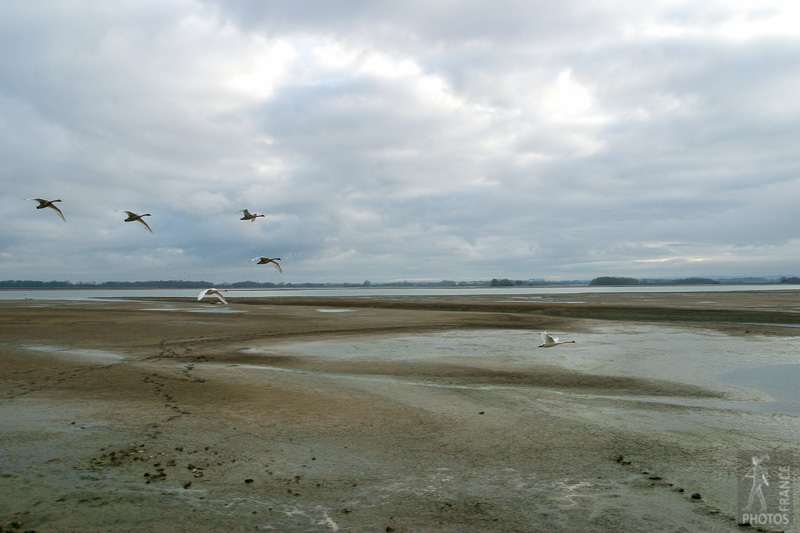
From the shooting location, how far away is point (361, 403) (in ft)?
38.5

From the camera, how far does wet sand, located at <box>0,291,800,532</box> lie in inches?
243

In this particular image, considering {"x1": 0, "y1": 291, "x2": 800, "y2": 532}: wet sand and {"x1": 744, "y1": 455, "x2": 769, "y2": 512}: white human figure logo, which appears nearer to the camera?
{"x1": 0, "y1": 291, "x2": 800, "y2": 532}: wet sand

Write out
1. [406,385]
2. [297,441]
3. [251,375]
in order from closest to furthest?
[297,441], [406,385], [251,375]

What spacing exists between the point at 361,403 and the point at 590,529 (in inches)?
262

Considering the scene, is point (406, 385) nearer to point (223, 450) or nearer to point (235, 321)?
point (223, 450)

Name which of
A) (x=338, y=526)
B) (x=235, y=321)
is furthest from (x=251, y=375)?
(x=235, y=321)

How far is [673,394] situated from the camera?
12.9 meters

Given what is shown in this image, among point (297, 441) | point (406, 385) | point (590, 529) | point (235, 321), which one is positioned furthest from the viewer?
point (235, 321)

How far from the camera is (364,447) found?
8703 millimetres

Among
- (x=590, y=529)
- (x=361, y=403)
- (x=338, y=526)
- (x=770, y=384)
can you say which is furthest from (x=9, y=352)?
(x=770, y=384)

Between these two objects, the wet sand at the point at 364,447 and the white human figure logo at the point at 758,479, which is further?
the white human figure logo at the point at 758,479

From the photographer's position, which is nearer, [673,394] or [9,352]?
[673,394]

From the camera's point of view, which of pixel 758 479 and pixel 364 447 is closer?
pixel 758 479

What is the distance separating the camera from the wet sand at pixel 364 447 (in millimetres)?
6160
